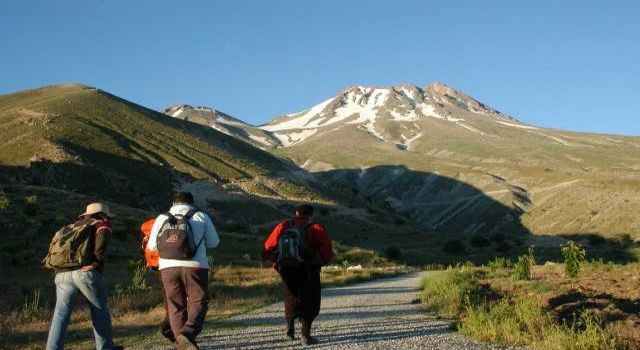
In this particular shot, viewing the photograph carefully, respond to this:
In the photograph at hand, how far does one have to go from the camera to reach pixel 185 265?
26.7 feet

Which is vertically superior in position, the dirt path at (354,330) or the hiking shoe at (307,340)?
the hiking shoe at (307,340)

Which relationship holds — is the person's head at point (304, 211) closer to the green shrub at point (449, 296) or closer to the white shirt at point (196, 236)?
the white shirt at point (196, 236)

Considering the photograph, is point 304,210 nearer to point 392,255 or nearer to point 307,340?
point 307,340

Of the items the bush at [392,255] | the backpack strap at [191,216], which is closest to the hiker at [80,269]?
the backpack strap at [191,216]

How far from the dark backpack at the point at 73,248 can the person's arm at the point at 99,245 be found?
2.1 inches

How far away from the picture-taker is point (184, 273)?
816 centimetres

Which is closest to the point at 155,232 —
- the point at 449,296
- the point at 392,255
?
the point at 449,296

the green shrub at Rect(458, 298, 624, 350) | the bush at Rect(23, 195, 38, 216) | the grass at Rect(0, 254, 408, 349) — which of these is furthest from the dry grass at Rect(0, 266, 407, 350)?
the bush at Rect(23, 195, 38, 216)

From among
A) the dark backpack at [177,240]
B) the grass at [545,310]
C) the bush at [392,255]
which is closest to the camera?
the dark backpack at [177,240]

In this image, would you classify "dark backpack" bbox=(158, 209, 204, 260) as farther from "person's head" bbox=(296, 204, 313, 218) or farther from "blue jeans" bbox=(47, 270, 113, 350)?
"person's head" bbox=(296, 204, 313, 218)

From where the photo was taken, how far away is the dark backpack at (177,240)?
8000mm

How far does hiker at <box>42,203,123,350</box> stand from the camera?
785 centimetres

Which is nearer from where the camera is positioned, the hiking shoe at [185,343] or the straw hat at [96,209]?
the hiking shoe at [185,343]

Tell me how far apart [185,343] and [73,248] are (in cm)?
176
